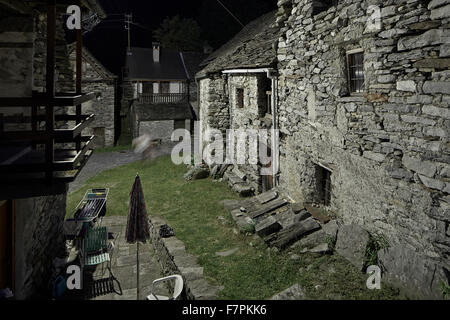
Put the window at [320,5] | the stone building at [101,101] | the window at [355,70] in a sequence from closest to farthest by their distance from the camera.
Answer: the window at [355,70]
the window at [320,5]
the stone building at [101,101]

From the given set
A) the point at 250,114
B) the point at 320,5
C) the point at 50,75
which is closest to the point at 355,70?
the point at 320,5

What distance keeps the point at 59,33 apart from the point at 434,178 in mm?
7724

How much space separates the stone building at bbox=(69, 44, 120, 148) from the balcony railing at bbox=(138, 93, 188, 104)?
2.63 m

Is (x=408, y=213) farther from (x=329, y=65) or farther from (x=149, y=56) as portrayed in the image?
(x=149, y=56)

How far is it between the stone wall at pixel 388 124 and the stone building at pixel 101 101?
19.7 meters

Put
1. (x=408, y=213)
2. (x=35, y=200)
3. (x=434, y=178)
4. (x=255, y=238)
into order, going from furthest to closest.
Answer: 1. (x=255, y=238)
2. (x=35, y=200)
3. (x=408, y=213)
4. (x=434, y=178)

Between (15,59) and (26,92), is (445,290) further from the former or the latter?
(15,59)

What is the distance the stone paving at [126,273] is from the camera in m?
6.29

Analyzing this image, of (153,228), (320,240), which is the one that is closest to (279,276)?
(320,240)

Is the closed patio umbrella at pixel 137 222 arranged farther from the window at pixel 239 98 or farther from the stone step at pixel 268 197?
the window at pixel 239 98

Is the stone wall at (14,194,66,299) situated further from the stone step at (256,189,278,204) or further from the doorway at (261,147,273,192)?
the doorway at (261,147,273,192)

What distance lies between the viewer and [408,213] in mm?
5078

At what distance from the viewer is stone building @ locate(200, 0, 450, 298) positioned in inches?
177

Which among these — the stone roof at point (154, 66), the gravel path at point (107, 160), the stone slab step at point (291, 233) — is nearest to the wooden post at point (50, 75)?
the stone slab step at point (291, 233)
